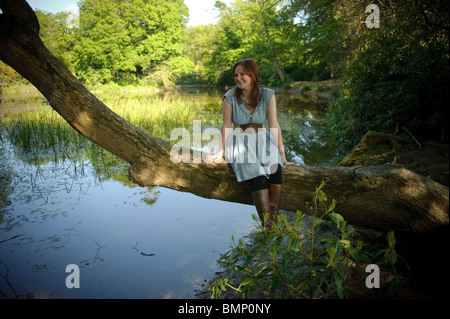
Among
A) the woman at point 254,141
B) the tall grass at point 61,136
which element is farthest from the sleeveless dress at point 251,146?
the tall grass at point 61,136

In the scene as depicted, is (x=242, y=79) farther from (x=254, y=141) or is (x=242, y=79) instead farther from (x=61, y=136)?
(x=61, y=136)

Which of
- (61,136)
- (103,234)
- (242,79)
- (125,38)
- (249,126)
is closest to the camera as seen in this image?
(242,79)

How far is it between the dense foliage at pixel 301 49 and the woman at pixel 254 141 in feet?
6.30

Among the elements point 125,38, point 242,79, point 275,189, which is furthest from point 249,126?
point 125,38

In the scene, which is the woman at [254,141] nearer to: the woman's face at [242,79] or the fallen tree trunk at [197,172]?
the woman's face at [242,79]

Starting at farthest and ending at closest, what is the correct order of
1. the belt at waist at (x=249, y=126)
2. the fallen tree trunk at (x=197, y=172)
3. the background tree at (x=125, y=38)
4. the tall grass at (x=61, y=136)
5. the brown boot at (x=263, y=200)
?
1. the background tree at (x=125, y=38)
2. the tall grass at (x=61, y=136)
3. the belt at waist at (x=249, y=126)
4. the brown boot at (x=263, y=200)
5. the fallen tree trunk at (x=197, y=172)

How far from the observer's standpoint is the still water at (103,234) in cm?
263

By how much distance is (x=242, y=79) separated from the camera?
7.64 ft

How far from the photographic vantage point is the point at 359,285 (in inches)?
74.3

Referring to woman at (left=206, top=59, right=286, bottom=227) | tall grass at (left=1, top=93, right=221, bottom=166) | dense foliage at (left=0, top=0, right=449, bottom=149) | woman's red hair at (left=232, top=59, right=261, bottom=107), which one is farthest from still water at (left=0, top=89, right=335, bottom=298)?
dense foliage at (left=0, top=0, right=449, bottom=149)

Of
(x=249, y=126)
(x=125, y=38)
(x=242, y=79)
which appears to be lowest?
(x=249, y=126)

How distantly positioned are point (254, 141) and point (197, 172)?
1.76 feet

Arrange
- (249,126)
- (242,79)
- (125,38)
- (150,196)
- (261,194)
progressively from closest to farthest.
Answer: (261,194) < (242,79) < (249,126) < (150,196) < (125,38)
